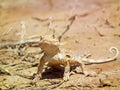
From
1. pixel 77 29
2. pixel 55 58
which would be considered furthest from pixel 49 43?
pixel 77 29

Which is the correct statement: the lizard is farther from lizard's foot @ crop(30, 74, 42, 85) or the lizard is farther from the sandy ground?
the sandy ground

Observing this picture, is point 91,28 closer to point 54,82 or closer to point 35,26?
point 35,26

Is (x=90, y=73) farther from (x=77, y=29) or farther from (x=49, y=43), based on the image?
(x=77, y=29)

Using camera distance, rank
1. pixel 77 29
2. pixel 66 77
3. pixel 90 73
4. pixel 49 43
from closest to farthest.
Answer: pixel 49 43, pixel 66 77, pixel 90 73, pixel 77 29

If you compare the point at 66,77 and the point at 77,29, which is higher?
the point at 77,29

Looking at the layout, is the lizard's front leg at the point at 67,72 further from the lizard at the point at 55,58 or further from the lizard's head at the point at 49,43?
the lizard's head at the point at 49,43

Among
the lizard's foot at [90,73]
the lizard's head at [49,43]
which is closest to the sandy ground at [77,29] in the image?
the lizard's foot at [90,73]

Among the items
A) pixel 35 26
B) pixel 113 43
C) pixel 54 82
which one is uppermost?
pixel 35 26

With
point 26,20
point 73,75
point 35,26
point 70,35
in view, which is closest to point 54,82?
point 73,75
